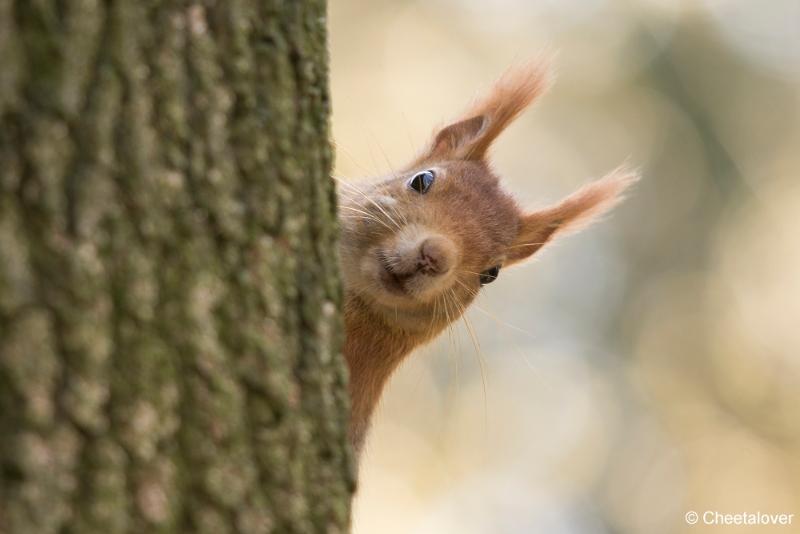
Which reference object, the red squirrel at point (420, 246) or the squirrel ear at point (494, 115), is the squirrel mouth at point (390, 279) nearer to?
the red squirrel at point (420, 246)

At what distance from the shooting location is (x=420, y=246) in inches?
126

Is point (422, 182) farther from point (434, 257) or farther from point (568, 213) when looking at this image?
point (568, 213)

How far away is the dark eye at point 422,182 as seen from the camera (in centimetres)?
357

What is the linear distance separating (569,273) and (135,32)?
7061mm

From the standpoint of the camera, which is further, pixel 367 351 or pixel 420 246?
pixel 367 351

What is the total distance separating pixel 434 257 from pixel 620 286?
5421 mm

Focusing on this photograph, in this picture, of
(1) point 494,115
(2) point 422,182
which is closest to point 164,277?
(2) point 422,182

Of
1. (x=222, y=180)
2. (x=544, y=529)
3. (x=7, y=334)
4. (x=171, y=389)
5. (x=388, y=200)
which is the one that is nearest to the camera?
(x=7, y=334)

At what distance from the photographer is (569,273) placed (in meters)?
8.20

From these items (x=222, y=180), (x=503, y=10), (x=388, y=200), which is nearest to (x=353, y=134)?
(x=503, y=10)

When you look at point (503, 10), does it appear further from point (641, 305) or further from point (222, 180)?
point (222, 180)

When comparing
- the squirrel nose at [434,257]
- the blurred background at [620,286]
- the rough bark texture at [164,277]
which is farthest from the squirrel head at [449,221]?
the blurred background at [620,286]

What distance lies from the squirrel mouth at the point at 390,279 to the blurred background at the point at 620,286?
12.6 feet

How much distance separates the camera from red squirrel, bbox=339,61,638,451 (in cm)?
329
